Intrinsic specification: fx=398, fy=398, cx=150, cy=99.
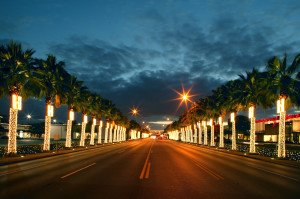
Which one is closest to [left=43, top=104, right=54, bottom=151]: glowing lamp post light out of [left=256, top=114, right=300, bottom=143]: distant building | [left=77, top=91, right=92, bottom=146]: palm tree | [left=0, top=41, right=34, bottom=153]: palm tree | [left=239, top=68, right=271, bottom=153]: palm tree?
[left=0, top=41, right=34, bottom=153]: palm tree

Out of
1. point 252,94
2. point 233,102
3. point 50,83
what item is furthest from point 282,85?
point 50,83

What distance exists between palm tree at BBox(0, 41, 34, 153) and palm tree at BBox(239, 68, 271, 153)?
2530 centimetres

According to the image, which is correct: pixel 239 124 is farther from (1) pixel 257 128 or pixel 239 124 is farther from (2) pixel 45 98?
(2) pixel 45 98

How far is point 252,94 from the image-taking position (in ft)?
160

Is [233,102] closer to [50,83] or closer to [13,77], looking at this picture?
[50,83]

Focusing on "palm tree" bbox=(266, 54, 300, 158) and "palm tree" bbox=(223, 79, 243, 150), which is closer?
"palm tree" bbox=(266, 54, 300, 158)

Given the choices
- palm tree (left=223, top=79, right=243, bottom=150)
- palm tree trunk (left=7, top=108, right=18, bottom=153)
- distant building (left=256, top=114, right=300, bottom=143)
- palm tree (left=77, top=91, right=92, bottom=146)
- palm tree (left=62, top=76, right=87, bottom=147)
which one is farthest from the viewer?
distant building (left=256, top=114, right=300, bottom=143)

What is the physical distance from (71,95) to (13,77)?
1819 centimetres

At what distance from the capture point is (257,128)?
509ft

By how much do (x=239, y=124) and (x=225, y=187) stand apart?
175553mm

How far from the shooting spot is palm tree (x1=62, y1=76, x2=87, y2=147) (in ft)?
171

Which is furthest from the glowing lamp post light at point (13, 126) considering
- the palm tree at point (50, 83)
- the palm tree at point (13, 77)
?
the palm tree at point (50, 83)

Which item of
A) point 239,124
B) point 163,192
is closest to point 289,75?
point 163,192

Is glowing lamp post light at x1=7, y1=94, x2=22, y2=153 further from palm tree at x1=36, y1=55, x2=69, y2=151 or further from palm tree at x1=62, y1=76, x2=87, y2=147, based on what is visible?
palm tree at x1=62, y1=76, x2=87, y2=147
